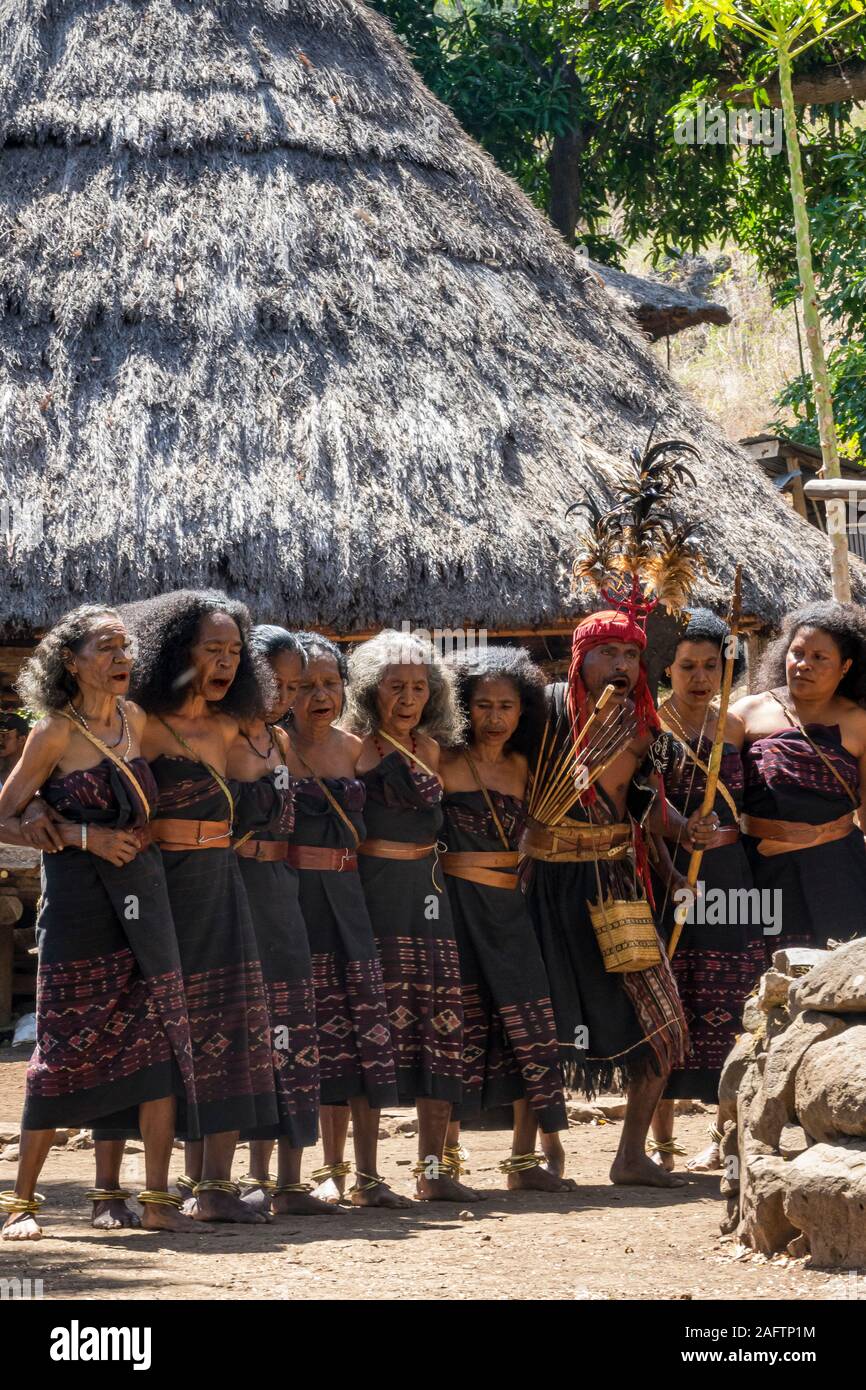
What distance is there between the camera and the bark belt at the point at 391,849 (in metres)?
5.39

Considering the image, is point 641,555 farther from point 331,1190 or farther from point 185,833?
point 331,1190

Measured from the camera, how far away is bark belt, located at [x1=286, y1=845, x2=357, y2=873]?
526 cm

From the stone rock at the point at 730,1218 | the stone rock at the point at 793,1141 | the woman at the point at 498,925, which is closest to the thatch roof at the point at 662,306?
the woman at the point at 498,925

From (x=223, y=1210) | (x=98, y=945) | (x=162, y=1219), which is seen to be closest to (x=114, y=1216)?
(x=162, y=1219)

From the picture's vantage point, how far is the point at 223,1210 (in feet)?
15.6

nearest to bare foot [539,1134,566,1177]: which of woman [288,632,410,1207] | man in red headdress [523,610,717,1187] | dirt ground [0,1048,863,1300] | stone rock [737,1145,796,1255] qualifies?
man in red headdress [523,610,717,1187]

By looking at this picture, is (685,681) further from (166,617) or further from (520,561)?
(520,561)

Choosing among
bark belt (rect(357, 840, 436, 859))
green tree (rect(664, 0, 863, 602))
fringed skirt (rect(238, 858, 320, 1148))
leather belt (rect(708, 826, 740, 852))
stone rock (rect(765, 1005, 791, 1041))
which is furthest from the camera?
green tree (rect(664, 0, 863, 602))

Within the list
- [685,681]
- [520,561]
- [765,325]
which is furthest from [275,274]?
[765,325]

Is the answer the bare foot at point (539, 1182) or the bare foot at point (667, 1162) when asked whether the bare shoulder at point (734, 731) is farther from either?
the bare foot at point (539, 1182)

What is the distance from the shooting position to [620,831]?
563 centimetres

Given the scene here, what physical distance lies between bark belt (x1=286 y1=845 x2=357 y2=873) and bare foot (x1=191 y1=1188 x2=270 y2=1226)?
1.00m

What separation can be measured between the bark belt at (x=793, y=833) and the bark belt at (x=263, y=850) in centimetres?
172

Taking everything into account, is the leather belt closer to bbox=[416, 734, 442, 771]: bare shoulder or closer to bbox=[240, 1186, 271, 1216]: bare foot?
bbox=[416, 734, 442, 771]: bare shoulder
